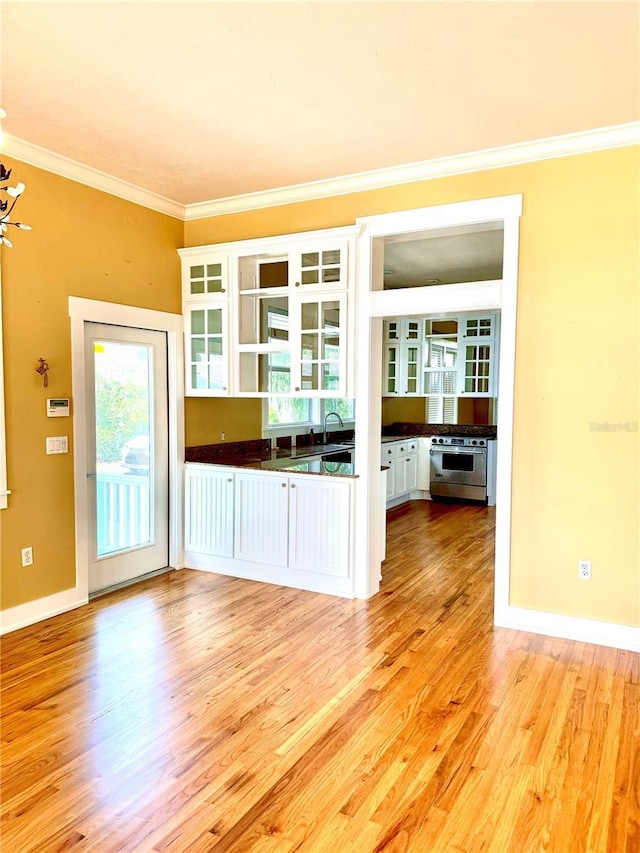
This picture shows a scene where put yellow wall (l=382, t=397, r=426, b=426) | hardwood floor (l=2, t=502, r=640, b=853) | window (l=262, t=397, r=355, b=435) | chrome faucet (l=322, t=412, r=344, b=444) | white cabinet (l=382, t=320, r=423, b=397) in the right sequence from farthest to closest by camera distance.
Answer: yellow wall (l=382, t=397, r=426, b=426) → white cabinet (l=382, t=320, r=423, b=397) → chrome faucet (l=322, t=412, r=344, b=444) → window (l=262, t=397, r=355, b=435) → hardwood floor (l=2, t=502, r=640, b=853)

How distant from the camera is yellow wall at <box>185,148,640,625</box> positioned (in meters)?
3.31

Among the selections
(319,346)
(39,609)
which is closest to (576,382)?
(319,346)

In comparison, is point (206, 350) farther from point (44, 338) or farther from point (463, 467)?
point (463, 467)

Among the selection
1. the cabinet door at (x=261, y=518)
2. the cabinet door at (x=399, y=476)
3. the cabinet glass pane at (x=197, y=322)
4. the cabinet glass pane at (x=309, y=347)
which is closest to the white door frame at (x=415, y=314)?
the cabinet glass pane at (x=309, y=347)

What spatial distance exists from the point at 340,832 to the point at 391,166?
3655 mm

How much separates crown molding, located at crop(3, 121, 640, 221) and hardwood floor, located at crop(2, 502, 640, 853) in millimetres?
2909

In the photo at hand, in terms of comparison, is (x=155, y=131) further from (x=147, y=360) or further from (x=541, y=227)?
(x=541, y=227)

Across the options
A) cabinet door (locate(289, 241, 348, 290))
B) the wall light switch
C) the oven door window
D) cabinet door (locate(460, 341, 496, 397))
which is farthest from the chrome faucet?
the wall light switch

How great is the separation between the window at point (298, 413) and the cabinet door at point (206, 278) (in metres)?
1.48

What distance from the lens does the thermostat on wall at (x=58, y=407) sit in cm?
377

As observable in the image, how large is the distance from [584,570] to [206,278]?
3.44 metres

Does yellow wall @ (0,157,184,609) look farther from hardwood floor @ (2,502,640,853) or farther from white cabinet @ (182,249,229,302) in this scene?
white cabinet @ (182,249,229,302)

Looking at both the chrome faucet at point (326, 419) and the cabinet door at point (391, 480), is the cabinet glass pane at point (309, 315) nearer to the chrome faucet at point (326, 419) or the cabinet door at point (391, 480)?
the chrome faucet at point (326, 419)

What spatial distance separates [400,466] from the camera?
7.48 metres
